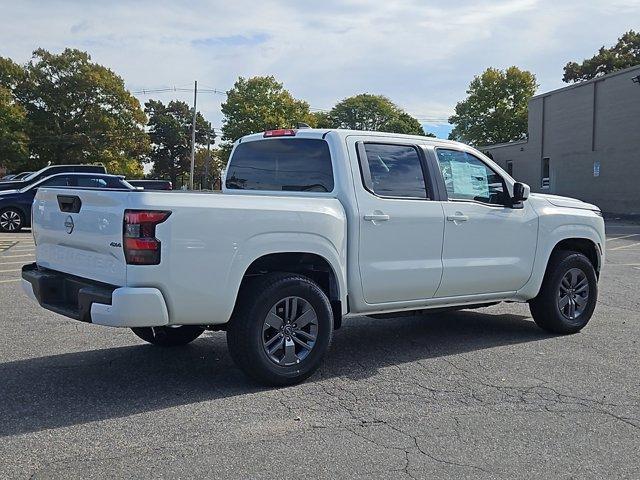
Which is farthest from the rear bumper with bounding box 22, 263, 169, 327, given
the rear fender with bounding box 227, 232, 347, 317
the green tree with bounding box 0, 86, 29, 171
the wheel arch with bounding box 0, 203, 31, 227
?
the green tree with bounding box 0, 86, 29, 171

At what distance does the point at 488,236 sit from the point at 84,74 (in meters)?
50.4

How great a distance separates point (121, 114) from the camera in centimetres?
5322

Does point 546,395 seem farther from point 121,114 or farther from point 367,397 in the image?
point 121,114

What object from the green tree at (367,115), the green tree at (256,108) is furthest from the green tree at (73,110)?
the green tree at (367,115)

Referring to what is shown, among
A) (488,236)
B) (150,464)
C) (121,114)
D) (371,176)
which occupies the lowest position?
(150,464)

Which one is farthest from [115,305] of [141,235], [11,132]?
[11,132]

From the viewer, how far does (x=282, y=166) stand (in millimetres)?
6266

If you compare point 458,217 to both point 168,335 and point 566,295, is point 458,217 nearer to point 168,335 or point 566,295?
point 566,295

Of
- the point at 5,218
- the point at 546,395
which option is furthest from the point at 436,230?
the point at 5,218

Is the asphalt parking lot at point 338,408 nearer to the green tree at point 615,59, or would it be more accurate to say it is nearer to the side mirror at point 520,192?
the side mirror at point 520,192

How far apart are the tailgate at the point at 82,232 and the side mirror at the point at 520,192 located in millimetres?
3789

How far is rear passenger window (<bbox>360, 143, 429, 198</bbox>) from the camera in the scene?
594cm

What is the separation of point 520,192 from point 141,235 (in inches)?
148

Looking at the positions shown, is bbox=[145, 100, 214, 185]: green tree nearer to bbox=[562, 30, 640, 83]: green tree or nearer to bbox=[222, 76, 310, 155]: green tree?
bbox=[222, 76, 310, 155]: green tree
